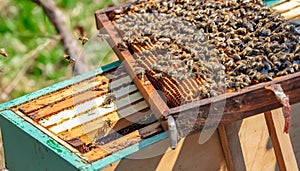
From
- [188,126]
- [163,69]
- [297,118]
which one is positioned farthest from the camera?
[297,118]

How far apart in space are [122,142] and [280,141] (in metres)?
0.81

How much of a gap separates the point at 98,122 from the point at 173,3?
3.39ft

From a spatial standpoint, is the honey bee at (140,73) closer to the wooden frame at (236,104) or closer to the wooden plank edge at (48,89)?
the wooden frame at (236,104)

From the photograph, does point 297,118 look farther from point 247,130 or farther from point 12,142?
point 12,142

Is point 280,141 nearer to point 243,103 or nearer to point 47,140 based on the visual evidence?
point 243,103

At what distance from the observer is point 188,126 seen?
10.6ft

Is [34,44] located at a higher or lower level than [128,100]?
higher

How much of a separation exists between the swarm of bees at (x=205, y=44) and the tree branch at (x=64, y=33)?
1.99m

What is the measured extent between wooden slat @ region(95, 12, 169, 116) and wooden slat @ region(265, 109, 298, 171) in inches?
22.9

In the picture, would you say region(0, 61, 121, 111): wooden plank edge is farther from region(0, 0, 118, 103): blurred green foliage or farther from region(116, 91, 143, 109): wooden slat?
region(0, 0, 118, 103): blurred green foliage

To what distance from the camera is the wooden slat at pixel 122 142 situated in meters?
3.30

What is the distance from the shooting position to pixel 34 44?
23.0 ft

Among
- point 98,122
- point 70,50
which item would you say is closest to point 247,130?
point 98,122

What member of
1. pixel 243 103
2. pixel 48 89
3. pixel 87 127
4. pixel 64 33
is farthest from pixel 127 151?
pixel 64 33
